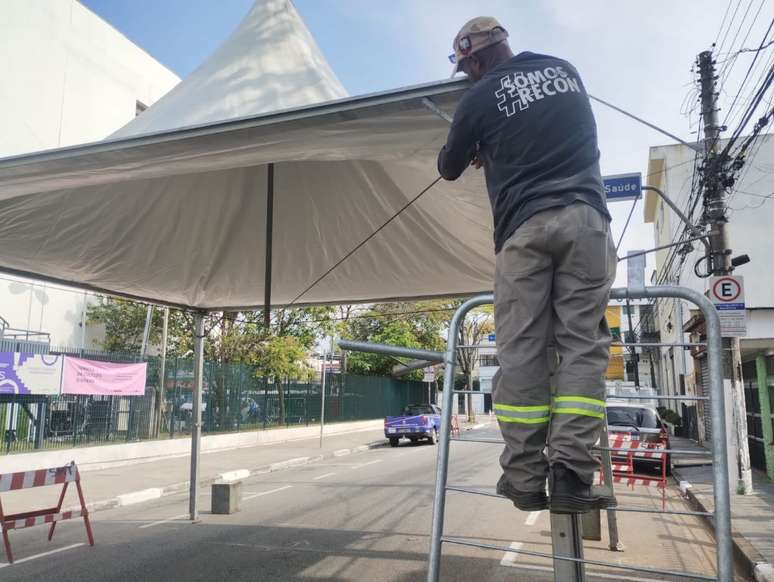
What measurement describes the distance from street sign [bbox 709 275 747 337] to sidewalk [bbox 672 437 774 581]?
8.45ft

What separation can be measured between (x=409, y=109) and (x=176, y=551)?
210 inches

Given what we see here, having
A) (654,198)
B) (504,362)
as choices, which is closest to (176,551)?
(504,362)

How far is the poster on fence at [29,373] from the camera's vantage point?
1252cm

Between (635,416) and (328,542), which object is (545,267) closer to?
(328,542)

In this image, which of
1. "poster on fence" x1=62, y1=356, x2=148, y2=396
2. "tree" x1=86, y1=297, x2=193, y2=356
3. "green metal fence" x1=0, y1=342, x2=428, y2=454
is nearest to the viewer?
"green metal fence" x1=0, y1=342, x2=428, y2=454

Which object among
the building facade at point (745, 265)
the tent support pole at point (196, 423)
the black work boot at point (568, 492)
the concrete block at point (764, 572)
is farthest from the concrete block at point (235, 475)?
the black work boot at point (568, 492)

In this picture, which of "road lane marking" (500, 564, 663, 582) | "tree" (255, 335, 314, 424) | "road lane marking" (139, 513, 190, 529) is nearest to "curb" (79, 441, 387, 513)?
"road lane marking" (139, 513, 190, 529)

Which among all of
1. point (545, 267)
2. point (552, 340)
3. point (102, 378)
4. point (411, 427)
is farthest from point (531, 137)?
point (411, 427)

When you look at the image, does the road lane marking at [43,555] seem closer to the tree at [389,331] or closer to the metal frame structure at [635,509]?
the metal frame structure at [635,509]

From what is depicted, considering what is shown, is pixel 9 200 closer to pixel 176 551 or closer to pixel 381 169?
pixel 381 169

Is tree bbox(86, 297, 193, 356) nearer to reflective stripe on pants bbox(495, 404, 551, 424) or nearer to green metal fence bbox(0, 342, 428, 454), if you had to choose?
green metal fence bbox(0, 342, 428, 454)

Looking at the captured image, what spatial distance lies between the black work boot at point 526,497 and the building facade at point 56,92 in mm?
18223

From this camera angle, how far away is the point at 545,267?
6.47 feet

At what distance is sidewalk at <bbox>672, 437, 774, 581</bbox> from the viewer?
5.98 meters
